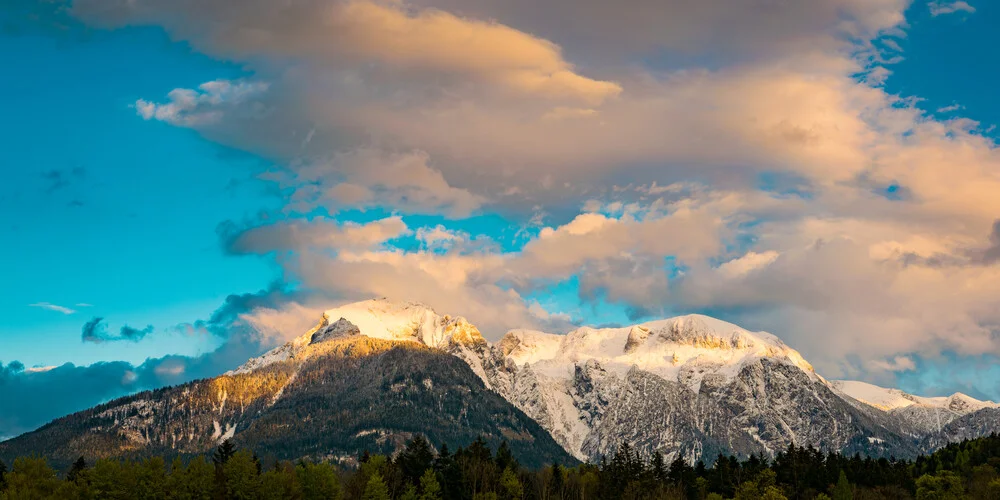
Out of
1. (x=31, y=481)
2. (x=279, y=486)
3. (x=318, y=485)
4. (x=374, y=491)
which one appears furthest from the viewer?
(x=374, y=491)

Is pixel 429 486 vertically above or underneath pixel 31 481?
above

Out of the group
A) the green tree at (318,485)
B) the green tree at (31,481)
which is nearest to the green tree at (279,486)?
the green tree at (318,485)

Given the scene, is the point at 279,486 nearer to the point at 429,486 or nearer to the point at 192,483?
the point at 192,483

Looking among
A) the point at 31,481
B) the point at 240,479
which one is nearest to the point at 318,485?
the point at 240,479

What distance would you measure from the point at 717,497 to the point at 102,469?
11915 centimetres

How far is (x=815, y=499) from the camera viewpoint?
199750 mm

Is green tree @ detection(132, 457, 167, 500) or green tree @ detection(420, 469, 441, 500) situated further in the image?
green tree @ detection(420, 469, 441, 500)

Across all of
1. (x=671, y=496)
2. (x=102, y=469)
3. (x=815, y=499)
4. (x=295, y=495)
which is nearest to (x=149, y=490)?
(x=102, y=469)

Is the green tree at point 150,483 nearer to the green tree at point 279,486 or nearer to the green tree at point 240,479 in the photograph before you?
the green tree at point 240,479

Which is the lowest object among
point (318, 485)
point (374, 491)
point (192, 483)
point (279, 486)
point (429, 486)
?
point (374, 491)

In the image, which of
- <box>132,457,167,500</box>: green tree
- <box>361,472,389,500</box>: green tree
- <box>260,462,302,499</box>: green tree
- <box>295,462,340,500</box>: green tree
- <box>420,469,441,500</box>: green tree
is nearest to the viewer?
<box>132,457,167,500</box>: green tree

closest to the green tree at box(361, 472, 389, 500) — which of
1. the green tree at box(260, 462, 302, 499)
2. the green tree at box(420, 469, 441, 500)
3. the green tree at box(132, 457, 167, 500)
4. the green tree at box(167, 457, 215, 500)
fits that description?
the green tree at box(420, 469, 441, 500)

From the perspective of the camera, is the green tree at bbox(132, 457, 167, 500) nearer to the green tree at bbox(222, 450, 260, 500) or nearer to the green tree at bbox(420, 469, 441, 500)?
the green tree at bbox(222, 450, 260, 500)

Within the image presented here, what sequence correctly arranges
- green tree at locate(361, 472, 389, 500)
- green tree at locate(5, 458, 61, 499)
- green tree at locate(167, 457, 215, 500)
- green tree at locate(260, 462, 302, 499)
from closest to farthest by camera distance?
green tree at locate(5, 458, 61, 499) → green tree at locate(167, 457, 215, 500) → green tree at locate(260, 462, 302, 499) → green tree at locate(361, 472, 389, 500)
